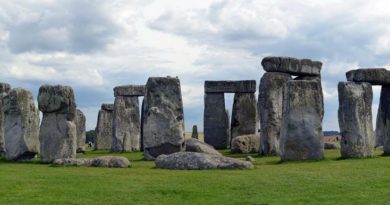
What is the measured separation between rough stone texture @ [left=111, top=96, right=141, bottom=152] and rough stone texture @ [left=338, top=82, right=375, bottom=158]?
14.5 meters

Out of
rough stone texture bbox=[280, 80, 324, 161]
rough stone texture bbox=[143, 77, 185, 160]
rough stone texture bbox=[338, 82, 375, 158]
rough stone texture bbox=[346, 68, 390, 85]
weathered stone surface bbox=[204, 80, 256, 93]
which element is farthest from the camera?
weathered stone surface bbox=[204, 80, 256, 93]

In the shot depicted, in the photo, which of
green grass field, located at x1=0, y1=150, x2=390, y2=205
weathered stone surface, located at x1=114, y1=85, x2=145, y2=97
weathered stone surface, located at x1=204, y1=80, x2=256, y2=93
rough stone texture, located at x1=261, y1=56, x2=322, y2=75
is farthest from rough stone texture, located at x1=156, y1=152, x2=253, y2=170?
weathered stone surface, located at x1=114, y1=85, x2=145, y2=97

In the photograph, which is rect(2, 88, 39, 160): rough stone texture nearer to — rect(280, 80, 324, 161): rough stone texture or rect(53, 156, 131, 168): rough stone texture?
rect(53, 156, 131, 168): rough stone texture

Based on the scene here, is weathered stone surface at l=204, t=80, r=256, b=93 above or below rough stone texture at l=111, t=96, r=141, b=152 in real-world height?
above

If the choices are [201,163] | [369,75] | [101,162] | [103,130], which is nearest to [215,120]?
[103,130]

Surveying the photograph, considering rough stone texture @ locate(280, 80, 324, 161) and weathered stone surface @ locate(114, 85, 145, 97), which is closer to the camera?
rough stone texture @ locate(280, 80, 324, 161)

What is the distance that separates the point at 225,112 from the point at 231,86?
158 centimetres

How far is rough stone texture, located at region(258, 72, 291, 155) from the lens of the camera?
985 inches

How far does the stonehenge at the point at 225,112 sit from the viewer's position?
1314 inches

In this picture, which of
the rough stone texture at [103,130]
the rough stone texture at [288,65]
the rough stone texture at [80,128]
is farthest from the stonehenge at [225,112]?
the rough stone texture at [288,65]

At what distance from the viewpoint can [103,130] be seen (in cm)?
3831

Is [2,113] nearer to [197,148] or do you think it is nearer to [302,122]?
[197,148]

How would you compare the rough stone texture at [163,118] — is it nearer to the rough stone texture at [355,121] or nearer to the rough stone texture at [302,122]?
the rough stone texture at [302,122]

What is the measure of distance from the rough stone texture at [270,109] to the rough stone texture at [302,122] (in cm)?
423
